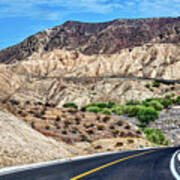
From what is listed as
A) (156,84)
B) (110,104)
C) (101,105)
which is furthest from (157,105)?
(156,84)

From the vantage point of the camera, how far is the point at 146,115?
79750 millimetres

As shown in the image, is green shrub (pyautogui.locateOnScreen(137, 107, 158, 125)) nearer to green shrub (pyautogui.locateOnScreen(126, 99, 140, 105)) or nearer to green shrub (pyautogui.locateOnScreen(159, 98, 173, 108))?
green shrub (pyautogui.locateOnScreen(159, 98, 173, 108))

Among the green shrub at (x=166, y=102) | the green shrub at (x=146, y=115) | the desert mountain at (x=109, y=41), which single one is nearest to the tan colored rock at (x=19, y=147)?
the green shrub at (x=146, y=115)

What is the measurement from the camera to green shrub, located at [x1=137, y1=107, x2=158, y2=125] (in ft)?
259

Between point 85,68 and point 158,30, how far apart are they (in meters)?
68.2

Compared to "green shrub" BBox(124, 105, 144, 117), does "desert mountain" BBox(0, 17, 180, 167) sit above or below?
above

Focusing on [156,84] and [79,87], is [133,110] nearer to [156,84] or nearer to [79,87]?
[156,84]

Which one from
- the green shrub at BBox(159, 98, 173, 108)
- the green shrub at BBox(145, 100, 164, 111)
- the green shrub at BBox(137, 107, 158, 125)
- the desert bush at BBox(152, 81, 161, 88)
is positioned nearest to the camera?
the green shrub at BBox(137, 107, 158, 125)

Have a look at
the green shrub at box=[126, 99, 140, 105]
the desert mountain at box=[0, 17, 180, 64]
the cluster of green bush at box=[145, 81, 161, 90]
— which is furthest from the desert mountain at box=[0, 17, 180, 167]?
the green shrub at box=[126, 99, 140, 105]

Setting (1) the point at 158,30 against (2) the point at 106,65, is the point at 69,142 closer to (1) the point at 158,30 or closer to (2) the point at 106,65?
(2) the point at 106,65

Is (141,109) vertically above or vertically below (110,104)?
below

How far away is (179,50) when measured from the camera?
13138cm

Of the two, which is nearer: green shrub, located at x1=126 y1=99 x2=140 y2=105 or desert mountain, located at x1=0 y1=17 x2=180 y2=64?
green shrub, located at x1=126 y1=99 x2=140 y2=105

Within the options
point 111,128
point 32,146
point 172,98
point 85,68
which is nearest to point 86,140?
point 111,128
